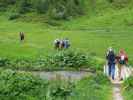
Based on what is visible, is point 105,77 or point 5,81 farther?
point 105,77

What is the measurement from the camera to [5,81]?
32.6 m

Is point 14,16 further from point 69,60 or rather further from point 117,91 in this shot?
point 117,91

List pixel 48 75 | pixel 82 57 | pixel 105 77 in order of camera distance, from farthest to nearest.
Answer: pixel 82 57, pixel 48 75, pixel 105 77

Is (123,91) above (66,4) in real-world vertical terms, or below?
below

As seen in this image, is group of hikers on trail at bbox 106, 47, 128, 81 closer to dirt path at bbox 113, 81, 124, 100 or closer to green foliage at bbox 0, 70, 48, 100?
dirt path at bbox 113, 81, 124, 100

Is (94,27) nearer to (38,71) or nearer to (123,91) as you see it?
(38,71)

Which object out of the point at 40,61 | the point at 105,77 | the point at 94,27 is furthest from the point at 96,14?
the point at 105,77

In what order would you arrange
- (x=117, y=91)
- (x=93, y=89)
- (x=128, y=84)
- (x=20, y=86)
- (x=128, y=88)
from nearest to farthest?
(x=20, y=86)
(x=93, y=89)
(x=117, y=91)
(x=128, y=88)
(x=128, y=84)

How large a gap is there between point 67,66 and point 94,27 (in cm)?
4158

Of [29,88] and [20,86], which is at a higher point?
[20,86]

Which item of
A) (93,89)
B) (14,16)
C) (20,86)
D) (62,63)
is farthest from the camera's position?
(14,16)

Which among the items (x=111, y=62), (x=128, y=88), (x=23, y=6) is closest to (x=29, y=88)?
(x=128, y=88)

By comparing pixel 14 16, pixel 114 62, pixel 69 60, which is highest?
pixel 14 16

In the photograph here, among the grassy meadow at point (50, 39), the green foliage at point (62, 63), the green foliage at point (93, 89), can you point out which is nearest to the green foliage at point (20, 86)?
the green foliage at point (93, 89)
